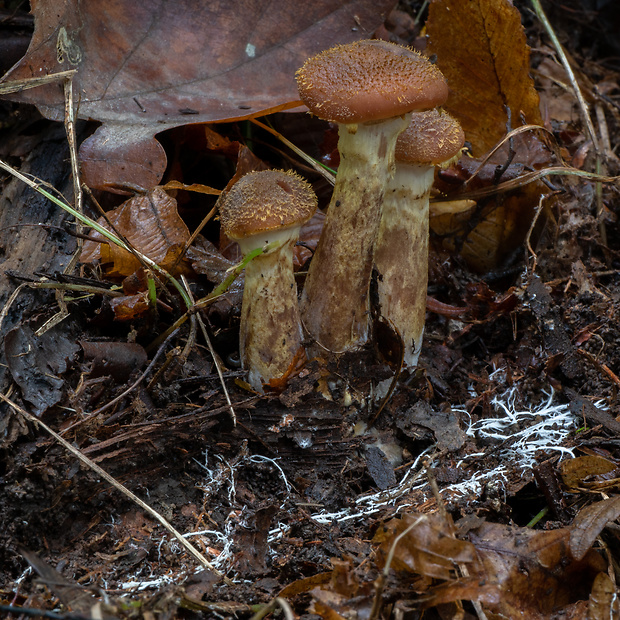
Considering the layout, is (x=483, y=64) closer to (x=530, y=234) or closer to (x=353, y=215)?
(x=530, y=234)

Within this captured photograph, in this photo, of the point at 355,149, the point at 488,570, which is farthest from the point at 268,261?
the point at 488,570

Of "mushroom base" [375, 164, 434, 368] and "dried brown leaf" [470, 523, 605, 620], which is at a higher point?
"mushroom base" [375, 164, 434, 368]

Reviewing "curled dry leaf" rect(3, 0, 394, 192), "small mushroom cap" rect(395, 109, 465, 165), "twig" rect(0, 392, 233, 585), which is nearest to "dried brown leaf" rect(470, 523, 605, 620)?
"twig" rect(0, 392, 233, 585)

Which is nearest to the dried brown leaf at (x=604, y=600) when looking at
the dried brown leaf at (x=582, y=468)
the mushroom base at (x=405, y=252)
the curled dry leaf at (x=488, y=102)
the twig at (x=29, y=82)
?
the dried brown leaf at (x=582, y=468)

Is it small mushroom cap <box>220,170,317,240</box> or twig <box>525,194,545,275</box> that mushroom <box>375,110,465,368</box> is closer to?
small mushroom cap <box>220,170,317,240</box>

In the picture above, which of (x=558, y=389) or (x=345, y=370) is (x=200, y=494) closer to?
(x=345, y=370)

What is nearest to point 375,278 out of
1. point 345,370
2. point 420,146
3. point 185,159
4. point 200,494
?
point 345,370
